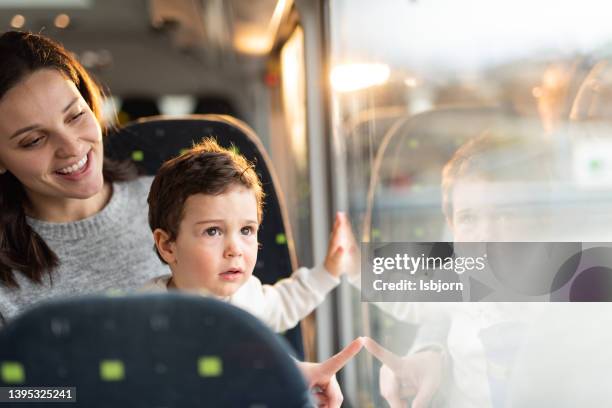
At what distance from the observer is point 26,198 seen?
798mm

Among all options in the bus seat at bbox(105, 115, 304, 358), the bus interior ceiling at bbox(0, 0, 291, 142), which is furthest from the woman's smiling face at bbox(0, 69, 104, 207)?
the bus interior ceiling at bbox(0, 0, 291, 142)

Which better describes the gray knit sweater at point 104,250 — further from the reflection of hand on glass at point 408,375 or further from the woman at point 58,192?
the reflection of hand on glass at point 408,375

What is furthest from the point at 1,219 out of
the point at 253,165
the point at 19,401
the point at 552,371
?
the point at 552,371

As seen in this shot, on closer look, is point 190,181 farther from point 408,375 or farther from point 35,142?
point 408,375

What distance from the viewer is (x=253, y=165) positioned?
832 mm

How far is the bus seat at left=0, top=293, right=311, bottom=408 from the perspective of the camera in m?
0.43

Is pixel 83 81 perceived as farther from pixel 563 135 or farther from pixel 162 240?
pixel 563 135

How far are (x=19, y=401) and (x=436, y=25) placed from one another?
1.92 feet

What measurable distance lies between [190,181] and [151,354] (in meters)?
0.27

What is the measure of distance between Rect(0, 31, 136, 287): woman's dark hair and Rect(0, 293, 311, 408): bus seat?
14.4 inches

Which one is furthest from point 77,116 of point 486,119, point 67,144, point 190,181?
point 486,119

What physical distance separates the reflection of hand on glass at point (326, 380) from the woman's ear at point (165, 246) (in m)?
0.16

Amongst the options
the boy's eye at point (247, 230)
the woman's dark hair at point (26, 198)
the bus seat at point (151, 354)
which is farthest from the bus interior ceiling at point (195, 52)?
the bus seat at point (151, 354)

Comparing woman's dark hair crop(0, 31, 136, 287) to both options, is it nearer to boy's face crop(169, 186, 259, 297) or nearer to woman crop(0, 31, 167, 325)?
woman crop(0, 31, 167, 325)
